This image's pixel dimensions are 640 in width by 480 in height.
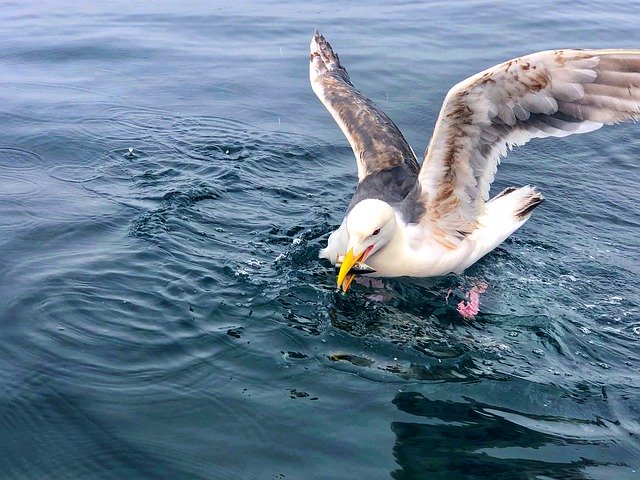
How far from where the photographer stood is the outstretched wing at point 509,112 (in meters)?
6.96

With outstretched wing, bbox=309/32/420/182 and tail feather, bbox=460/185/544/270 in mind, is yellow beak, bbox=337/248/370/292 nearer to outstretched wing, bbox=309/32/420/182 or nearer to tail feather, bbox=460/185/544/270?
tail feather, bbox=460/185/544/270

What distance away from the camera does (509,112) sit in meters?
7.51

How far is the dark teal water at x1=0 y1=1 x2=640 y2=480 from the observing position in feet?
16.8

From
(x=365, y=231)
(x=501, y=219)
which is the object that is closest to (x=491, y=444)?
(x=365, y=231)

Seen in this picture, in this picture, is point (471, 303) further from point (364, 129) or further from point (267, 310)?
point (364, 129)

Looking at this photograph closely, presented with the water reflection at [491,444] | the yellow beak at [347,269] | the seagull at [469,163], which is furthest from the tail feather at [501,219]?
the water reflection at [491,444]

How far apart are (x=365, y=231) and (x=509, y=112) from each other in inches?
63.6

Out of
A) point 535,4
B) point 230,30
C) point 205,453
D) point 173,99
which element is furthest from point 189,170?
point 535,4

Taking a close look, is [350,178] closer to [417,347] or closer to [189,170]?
[189,170]

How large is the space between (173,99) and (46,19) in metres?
6.20

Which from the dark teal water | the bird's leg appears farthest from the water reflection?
the bird's leg

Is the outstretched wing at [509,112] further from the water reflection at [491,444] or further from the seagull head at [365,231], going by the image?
the water reflection at [491,444]

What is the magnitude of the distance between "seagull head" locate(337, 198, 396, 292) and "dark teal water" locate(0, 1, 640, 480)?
327 millimetres

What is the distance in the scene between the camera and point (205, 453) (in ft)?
16.3
